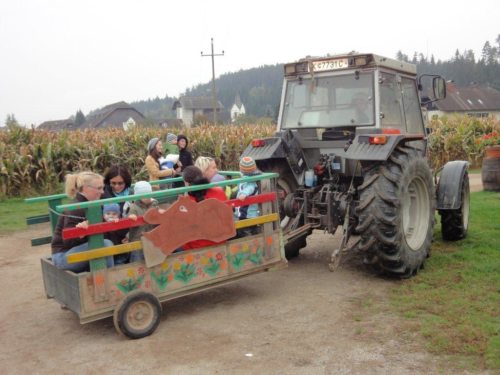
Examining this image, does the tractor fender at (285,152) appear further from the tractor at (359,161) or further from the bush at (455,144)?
the bush at (455,144)

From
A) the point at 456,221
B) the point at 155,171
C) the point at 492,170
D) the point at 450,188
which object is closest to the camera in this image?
the point at 450,188

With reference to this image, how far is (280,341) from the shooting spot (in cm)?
420

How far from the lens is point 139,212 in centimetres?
468

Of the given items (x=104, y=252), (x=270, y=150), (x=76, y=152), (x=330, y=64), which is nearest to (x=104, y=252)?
(x=104, y=252)

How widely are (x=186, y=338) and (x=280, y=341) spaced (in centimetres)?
75

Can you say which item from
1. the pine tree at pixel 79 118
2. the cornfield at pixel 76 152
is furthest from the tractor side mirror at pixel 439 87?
the pine tree at pixel 79 118

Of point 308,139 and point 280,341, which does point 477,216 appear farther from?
point 280,341

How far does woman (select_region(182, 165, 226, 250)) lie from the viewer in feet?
15.8

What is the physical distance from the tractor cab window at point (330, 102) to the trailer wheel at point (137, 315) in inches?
118

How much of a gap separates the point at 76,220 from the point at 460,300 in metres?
3.39

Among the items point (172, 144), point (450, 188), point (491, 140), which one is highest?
point (172, 144)

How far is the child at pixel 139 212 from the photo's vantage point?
14.8ft

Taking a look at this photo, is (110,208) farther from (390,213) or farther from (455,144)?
(455,144)

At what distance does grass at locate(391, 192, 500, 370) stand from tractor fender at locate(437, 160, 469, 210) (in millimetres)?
578
